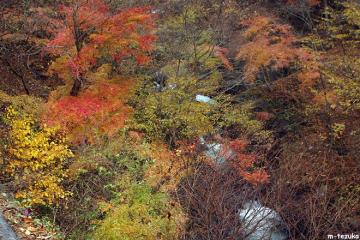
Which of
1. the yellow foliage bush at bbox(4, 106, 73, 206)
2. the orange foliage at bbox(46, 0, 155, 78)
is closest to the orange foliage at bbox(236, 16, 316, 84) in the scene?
the orange foliage at bbox(46, 0, 155, 78)

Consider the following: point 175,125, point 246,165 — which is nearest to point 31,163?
point 175,125

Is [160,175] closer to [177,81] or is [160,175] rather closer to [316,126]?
[177,81]

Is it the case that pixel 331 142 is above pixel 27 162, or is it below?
below

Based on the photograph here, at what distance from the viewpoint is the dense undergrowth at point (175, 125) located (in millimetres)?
11008

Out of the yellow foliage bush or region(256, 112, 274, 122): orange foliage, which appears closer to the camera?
the yellow foliage bush

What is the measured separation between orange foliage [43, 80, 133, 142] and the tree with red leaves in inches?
26.7

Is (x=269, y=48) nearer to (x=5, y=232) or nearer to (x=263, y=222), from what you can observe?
(x=263, y=222)

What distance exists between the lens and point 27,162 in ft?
34.3

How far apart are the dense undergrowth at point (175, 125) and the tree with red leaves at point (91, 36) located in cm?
4

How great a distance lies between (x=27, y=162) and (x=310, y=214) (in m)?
8.07

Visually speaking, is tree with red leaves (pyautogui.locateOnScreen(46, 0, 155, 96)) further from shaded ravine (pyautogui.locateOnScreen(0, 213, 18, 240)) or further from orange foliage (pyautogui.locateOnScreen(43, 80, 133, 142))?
shaded ravine (pyautogui.locateOnScreen(0, 213, 18, 240))

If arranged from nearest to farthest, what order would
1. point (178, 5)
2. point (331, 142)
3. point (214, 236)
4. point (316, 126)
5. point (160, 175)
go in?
1. point (214, 236)
2. point (160, 175)
3. point (331, 142)
4. point (316, 126)
5. point (178, 5)

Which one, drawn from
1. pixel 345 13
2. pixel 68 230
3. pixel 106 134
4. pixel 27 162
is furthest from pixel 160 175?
pixel 345 13

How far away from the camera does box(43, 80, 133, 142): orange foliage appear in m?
11.5
